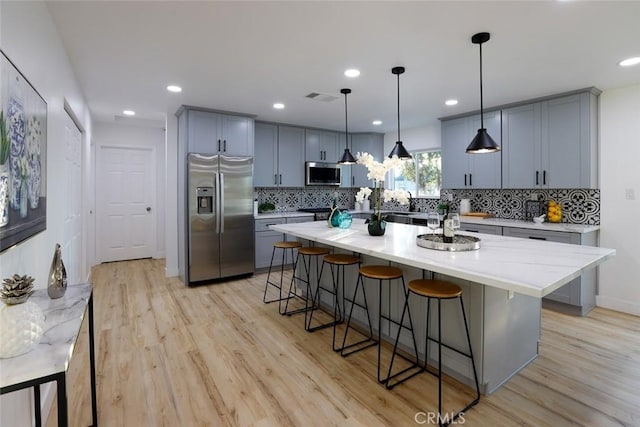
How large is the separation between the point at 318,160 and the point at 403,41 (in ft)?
11.9

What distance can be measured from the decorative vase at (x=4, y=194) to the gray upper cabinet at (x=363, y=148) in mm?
5468

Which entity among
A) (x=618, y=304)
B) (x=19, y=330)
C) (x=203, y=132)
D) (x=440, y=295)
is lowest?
(x=618, y=304)

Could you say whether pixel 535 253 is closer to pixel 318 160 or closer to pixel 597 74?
pixel 597 74

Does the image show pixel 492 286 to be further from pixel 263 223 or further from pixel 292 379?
pixel 263 223

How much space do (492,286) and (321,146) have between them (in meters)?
4.68

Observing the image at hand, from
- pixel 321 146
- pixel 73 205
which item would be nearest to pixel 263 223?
pixel 321 146

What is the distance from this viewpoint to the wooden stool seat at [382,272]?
93.5 inches

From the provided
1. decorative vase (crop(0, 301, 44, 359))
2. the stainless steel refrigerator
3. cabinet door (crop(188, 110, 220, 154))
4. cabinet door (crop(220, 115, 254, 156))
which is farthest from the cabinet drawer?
decorative vase (crop(0, 301, 44, 359))

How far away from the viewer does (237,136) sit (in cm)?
488

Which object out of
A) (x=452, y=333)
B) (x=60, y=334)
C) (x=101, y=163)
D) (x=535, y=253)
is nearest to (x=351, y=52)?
(x=535, y=253)

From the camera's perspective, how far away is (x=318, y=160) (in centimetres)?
610

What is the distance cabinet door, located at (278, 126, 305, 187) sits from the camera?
18.7 ft

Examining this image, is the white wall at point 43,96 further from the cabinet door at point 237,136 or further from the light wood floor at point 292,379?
the cabinet door at point 237,136

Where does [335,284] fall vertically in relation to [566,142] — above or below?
below
